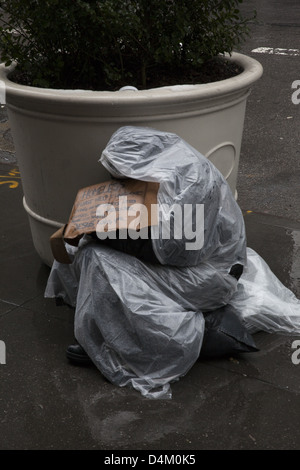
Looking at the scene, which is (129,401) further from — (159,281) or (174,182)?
(174,182)

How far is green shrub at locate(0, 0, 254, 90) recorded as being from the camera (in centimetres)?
331

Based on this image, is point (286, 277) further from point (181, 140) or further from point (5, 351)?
point (5, 351)

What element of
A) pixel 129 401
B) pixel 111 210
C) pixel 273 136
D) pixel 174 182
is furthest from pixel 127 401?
pixel 273 136

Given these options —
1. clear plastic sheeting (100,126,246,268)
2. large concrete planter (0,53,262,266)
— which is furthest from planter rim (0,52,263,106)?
clear plastic sheeting (100,126,246,268)

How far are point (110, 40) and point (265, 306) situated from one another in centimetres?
156

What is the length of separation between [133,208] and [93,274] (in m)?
0.34

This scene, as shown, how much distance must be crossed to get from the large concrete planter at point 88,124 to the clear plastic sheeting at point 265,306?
2.14 ft

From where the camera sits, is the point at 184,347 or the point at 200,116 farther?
the point at 200,116

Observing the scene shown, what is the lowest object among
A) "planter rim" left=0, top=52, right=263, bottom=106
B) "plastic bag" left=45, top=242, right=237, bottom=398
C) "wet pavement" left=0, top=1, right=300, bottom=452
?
"wet pavement" left=0, top=1, right=300, bottom=452

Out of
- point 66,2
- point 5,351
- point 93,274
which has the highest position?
point 66,2

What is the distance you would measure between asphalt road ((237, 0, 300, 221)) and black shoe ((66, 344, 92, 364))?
2103 mm

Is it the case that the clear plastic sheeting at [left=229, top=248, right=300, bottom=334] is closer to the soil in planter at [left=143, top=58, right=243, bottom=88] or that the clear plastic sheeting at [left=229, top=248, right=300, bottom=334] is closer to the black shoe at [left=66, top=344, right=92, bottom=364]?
the black shoe at [left=66, top=344, right=92, bottom=364]

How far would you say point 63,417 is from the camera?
8.96 feet

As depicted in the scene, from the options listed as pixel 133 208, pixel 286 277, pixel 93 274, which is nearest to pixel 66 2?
pixel 133 208
